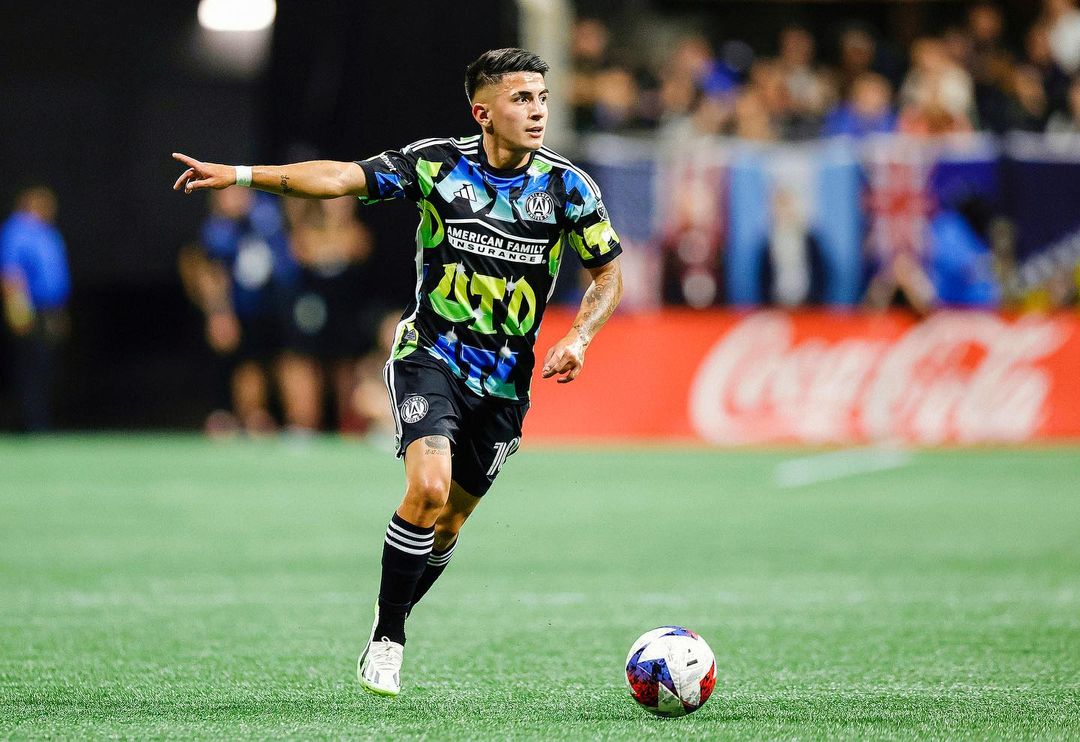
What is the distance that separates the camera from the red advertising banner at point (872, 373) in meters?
17.4

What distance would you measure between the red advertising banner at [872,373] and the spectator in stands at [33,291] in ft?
19.8

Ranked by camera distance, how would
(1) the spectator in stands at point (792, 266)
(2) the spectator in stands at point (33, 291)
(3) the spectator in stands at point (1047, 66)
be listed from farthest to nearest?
(3) the spectator in stands at point (1047, 66)
(2) the spectator in stands at point (33, 291)
(1) the spectator in stands at point (792, 266)

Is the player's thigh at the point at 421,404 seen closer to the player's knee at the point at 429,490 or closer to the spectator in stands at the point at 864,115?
the player's knee at the point at 429,490

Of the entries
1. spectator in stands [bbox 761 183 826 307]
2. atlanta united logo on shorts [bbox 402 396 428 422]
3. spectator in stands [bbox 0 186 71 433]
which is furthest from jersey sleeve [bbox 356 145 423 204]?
spectator in stands [bbox 0 186 71 433]

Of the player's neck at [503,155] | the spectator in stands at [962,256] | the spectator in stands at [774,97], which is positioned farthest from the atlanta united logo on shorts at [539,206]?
the spectator in stands at [774,97]

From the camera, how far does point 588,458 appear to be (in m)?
16.6

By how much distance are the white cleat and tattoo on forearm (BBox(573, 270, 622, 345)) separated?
1.32m

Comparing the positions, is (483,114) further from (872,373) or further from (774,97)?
(774,97)

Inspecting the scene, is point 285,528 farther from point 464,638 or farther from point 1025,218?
point 1025,218

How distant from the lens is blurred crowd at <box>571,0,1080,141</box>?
19.1 m

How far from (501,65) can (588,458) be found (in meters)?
10.8

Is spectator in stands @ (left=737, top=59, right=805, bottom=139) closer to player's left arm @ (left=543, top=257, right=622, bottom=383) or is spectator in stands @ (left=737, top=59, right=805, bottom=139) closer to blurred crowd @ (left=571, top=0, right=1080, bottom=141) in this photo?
blurred crowd @ (left=571, top=0, right=1080, bottom=141)

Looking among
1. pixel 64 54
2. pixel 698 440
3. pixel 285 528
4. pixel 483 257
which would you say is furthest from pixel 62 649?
pixel 64 54

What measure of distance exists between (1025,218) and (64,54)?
38.3ft
